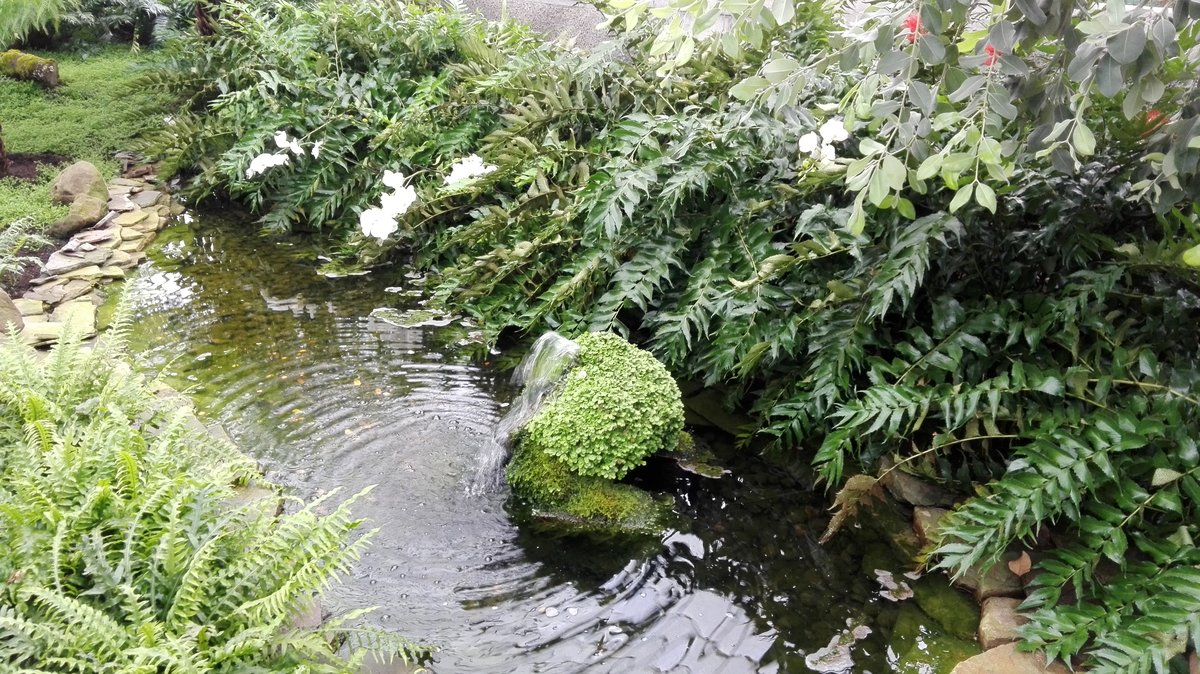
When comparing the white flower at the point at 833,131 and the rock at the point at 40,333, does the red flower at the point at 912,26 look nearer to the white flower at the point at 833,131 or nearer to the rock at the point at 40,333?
the white flower at the point at 833,131

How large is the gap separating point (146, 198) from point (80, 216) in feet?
2.32

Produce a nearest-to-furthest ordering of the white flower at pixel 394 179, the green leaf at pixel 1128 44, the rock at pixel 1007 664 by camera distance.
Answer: the green leaf at pixel 1128 44 → the rock at pixel 1007 664 → the white flower at pixel 394 179

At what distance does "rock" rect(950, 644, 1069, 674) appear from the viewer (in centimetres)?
227

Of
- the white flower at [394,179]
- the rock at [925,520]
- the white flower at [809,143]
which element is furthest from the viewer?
the white flower at [394,179]

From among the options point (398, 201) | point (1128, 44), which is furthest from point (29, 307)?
point (1128, 44)

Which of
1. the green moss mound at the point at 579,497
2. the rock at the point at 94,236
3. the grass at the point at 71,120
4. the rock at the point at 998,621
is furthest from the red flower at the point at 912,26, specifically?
the grass at the point at 71,120

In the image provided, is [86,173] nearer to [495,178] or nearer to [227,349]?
[227,349]

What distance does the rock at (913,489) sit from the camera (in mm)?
2967

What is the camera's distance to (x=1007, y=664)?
2293 mm

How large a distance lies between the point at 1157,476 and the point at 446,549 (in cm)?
237

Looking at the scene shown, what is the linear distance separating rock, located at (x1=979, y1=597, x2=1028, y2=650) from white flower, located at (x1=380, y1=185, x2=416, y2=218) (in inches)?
149

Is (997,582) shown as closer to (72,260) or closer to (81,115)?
(72,260)

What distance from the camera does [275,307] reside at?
4.79 metres

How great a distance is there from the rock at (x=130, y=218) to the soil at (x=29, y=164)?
29.0 inches
